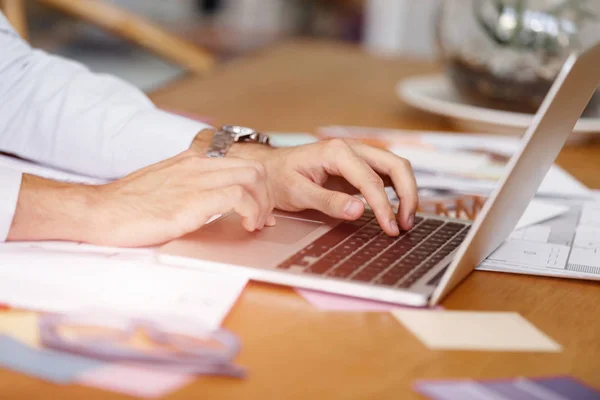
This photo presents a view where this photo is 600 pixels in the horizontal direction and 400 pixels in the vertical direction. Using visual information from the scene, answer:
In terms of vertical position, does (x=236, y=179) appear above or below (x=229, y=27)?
above

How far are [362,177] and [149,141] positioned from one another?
0.32 meters

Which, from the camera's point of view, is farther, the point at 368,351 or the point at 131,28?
the point at 131,28

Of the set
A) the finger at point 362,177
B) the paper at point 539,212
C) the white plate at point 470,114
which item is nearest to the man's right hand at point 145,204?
the finger at point 362,177

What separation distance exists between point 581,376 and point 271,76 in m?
1.35

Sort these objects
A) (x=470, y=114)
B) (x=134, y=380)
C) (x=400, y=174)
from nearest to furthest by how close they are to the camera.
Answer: (x=134, y=380) < (x=400, y=174) < (x=470, y=114)

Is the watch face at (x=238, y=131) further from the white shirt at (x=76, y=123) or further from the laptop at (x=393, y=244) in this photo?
the laptop at (x=393, y=244)

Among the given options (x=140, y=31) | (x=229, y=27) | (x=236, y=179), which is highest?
(x=236, y=179)

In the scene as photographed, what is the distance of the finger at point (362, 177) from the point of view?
0.84 metres

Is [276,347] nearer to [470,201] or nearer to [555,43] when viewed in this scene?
[470,201]

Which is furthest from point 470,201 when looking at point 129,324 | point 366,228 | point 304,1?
point 304,1

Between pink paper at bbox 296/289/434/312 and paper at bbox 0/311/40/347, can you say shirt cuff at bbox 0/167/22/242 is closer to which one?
paper at bbox 0/311/40/347

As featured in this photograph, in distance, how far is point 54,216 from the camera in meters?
0.79

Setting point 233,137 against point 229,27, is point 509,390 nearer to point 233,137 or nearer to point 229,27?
point 233,137

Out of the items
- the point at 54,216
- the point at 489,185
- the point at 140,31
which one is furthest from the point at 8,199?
A: the point at 140,31
